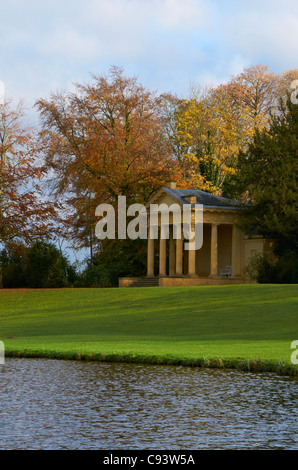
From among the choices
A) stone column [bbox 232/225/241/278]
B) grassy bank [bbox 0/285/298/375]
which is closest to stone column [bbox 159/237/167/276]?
stone column [bbox 232/225/241/278]

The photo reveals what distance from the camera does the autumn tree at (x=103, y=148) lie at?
59656mm

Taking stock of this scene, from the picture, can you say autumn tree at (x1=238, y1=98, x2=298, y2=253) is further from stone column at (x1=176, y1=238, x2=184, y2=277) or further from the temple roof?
stone column at (x1=176, y1=238, x2=184, y2=277)

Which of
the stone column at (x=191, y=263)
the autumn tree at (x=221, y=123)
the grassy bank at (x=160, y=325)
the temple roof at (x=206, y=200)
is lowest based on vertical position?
the grassy bank at (x=160, y=325)

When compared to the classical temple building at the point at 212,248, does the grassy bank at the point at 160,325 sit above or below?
below

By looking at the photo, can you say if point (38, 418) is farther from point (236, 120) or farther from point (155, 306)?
point (236, 120)

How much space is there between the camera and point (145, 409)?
439 inches

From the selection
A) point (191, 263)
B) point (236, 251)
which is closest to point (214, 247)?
point (236, 251)

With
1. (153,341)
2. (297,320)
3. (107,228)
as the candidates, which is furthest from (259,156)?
(153,341)

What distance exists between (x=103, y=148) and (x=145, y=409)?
162 feet

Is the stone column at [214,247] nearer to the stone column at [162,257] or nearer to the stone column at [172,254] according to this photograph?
the stone column at [162,257]

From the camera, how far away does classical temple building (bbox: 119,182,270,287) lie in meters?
54.2

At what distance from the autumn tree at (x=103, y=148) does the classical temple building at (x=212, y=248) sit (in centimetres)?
386

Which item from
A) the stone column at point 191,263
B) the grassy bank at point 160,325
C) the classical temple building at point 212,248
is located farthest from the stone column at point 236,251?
the grassy bank at point 160,325

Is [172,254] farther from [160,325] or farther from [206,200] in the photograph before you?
[160,325]
